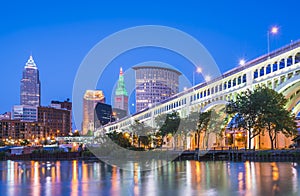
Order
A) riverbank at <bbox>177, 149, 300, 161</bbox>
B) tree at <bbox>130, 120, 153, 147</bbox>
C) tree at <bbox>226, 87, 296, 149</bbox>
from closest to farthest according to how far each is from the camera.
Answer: riverbank at <bbox>177, 149, 300, 161</bbox> → tree at <bbox>226, 87, 296, 149</bbox> → tree at <bbox>130, 120, 153, 147</bbox>

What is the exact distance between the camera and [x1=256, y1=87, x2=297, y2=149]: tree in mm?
74688

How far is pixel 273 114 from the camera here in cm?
7488

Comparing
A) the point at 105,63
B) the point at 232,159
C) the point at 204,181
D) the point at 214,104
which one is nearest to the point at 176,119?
the point at 214,104

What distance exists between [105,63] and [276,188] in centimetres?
3378

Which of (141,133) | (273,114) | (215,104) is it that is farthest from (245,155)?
(141,133)

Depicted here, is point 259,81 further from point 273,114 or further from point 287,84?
point 273,114

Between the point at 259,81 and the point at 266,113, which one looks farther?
the point at 259,81

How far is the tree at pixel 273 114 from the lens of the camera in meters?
74.7

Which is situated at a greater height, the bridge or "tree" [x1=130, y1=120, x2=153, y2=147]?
the bridge


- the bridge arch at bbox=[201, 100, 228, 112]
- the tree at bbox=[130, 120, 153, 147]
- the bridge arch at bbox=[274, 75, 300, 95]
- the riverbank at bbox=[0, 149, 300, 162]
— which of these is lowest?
the riverbank at bbox=[0, 149, 300, 162]

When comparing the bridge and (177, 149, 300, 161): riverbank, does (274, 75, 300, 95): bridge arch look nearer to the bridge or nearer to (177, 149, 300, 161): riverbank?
the bridge

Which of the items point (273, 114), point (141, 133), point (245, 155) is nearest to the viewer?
point (245, 155)

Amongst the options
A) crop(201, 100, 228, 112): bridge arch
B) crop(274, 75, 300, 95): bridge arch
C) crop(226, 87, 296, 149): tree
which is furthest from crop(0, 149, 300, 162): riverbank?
crop(201, 100, 228, 112): bridge arch

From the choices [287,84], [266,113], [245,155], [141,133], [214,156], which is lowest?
[214,156]
